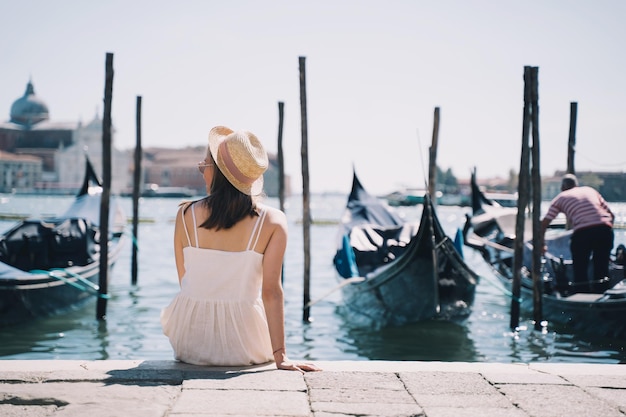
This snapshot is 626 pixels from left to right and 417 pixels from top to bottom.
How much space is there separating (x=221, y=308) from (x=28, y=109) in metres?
73.1

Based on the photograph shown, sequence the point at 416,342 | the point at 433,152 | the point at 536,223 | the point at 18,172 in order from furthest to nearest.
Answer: the point at 18,172 → the point at 433,152 → the point at 416,342 → the point at 536,223

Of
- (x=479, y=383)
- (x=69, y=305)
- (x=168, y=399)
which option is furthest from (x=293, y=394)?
(x=69, y=305)

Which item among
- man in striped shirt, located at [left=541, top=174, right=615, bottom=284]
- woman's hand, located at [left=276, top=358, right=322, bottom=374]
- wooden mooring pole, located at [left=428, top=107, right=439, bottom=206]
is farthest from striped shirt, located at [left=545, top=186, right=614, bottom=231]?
woman's hand, located at [left=276, top=358, right=322, bottom=374]

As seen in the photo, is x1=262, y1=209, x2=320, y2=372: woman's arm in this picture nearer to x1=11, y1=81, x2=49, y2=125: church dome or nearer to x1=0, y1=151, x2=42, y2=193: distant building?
x1=0, y1=151, x2=42, y2=193: distant building

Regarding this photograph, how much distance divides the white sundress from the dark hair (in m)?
0.04

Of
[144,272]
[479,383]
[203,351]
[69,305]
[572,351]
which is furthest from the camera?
[144,272]

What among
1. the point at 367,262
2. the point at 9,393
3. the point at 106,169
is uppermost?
the point at 106,169

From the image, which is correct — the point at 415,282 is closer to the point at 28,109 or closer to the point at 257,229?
the point at 257,229

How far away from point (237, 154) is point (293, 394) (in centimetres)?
59

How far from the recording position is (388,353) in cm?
523

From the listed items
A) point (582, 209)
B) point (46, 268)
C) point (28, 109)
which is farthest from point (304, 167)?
point (28, 109)

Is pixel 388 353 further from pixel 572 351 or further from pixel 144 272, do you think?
pixel 144 272

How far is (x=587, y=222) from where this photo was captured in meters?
5.29

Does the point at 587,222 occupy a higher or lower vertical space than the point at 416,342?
higher
